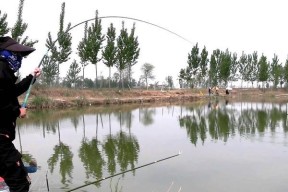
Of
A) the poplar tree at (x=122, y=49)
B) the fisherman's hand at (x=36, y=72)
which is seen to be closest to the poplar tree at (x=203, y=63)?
the poplar tree at (x=122, y=49)

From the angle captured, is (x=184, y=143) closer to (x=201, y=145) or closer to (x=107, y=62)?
(x=201, y=145)

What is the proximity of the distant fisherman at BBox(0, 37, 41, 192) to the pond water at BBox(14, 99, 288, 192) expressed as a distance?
1.81 metres

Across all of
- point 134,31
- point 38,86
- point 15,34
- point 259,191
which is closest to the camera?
point 259,191

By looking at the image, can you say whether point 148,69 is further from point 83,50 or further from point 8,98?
point 8,98

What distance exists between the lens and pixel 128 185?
6.11 m

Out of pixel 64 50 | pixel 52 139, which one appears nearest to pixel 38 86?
pixel 64 50

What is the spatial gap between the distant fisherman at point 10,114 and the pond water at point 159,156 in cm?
181

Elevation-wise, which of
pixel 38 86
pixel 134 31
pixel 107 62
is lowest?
pixel 38 86

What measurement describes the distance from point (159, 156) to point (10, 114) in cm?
647

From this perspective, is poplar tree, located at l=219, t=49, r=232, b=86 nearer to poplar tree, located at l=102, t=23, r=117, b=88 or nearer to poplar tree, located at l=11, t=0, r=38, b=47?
poplar tree, located at l=102, t=23, r=117, b=88

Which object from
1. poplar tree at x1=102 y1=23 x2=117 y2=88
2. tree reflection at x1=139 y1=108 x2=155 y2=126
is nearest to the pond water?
tree reflection at x1=139 y1=108 x2=155 y2=126

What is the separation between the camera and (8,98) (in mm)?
2502

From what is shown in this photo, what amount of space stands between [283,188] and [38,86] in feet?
77.4

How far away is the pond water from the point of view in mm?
6258
